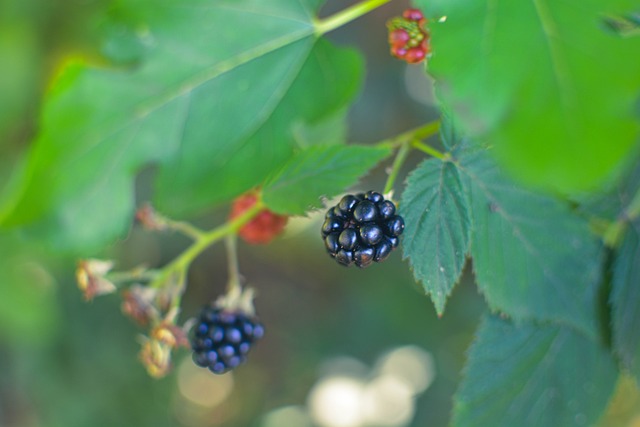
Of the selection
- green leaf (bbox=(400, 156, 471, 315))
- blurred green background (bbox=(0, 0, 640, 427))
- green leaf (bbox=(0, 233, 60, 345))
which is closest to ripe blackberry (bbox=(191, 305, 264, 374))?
green leaf (bbox=(400, 156, 471, 315))

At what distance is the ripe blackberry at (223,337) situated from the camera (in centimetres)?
126

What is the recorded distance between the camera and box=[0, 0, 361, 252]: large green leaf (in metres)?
1.09

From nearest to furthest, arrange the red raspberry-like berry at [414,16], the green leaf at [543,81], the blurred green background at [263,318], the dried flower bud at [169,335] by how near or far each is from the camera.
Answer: the green leaf at [543,81]
the red raspberry-like berry at [414,16]
the dried flower bud at [169,335]
the blurred green background at [263,318]

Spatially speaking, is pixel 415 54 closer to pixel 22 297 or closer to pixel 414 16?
pixel 414 16

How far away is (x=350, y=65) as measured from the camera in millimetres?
1152

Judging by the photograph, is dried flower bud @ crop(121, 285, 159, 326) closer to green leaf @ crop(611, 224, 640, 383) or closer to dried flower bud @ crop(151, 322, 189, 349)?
dried flower bud @ crop(151, 322, 189, 349)

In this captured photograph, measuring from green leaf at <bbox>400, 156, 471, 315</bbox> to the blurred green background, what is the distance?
1704 millimetres

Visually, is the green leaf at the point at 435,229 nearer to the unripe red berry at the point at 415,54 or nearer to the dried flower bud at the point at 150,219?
the unripe red berry at the point at 415,54

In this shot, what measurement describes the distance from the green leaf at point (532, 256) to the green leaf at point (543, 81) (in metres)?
0.27

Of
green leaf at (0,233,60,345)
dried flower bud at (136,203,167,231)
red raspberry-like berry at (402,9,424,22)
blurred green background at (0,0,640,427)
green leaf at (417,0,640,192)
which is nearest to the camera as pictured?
green leaf at (417,0,640,192)

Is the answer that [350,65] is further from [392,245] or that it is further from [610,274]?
[610,274]

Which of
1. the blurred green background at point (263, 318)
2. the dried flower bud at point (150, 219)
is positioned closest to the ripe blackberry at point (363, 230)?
the dried flower bud at point (150, 219)

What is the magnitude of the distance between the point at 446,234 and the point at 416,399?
2.26m

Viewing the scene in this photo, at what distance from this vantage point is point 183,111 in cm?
114
